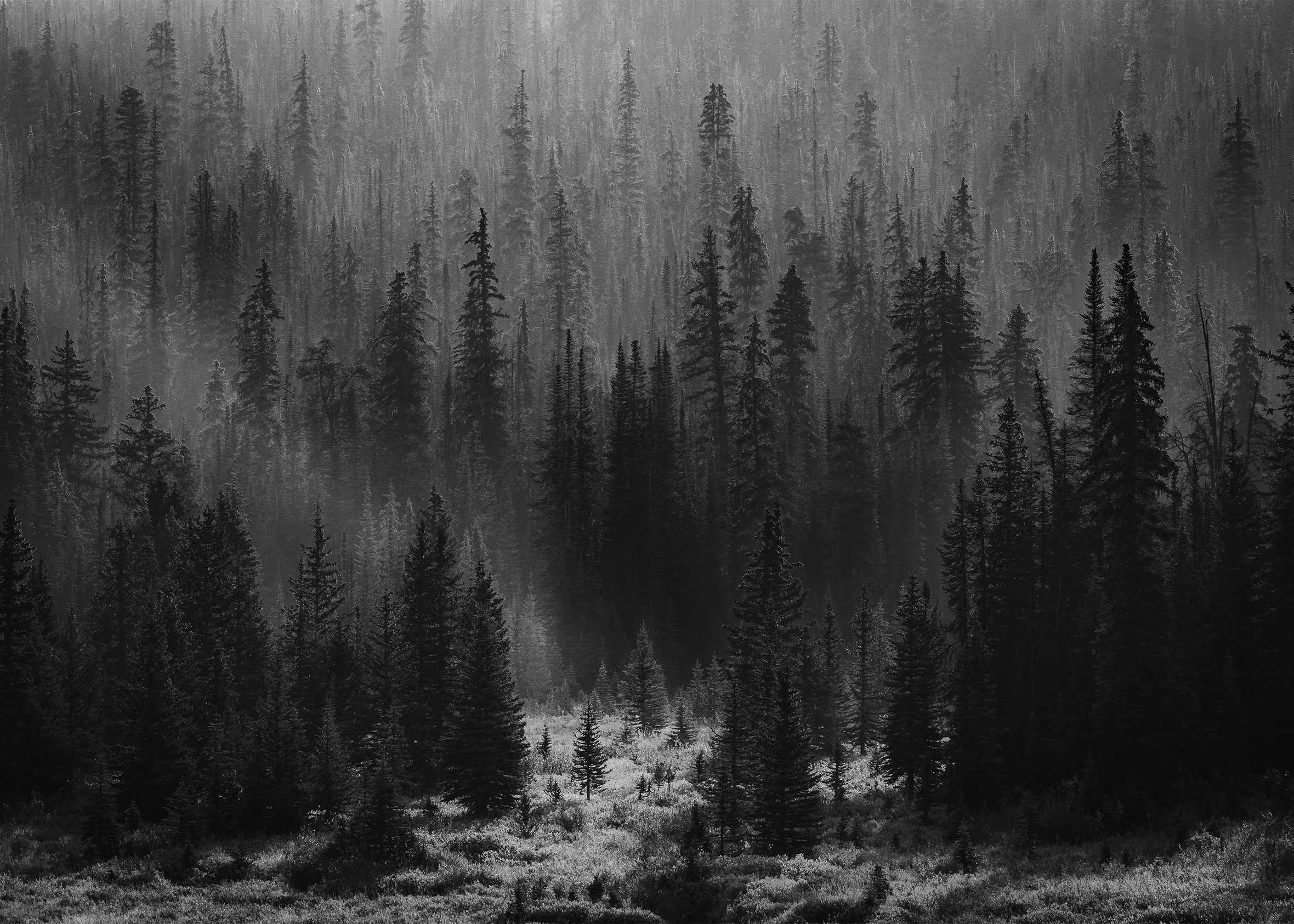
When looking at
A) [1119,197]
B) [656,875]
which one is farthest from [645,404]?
[656,875]

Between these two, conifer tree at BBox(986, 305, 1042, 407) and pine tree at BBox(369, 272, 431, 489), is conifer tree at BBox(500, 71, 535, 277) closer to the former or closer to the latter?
pine tree at BBox(369, 272, 431, 489)

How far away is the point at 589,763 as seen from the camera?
47188 mm

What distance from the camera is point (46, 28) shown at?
167 m

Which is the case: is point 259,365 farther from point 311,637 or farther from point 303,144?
point 303,144

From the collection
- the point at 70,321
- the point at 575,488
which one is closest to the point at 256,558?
the point at 575,488

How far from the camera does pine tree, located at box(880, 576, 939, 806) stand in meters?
48.6

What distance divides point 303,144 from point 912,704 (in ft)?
376

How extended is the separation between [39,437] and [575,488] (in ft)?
124

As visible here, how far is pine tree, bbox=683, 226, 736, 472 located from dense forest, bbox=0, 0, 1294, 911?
24.7 inches

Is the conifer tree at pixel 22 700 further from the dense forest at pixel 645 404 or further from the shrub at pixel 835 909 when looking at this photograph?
the shrub at pixel 835 909

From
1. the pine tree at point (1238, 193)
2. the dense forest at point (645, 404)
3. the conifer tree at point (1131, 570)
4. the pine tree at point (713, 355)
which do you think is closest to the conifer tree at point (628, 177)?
the dense forest at point (645, 404)

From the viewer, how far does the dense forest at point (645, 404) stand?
46.5 m

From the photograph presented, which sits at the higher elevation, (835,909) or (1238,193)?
(1238,193)

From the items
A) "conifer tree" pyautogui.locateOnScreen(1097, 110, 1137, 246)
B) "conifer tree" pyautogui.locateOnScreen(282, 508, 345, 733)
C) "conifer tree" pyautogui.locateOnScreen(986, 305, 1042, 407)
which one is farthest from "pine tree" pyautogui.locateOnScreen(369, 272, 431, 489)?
"conifer tree" pyautogui.locateOnScreen(1097, 110, 1137, 246)
